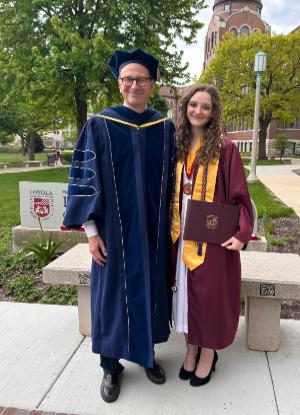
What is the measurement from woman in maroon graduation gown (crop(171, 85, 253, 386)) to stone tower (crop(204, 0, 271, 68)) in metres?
49.9

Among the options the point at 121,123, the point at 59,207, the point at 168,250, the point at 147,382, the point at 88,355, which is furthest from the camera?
the point at 59,207

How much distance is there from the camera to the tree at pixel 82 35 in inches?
537

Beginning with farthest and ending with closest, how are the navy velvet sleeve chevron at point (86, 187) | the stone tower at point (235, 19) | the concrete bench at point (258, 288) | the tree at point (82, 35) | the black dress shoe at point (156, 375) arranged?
Result: the stone tower at point (235, 19) → the tree at point (82, 35) → the concrete bench at point (258, 288) → the black dress shoe at point (156, 375) → the navy velvet sleeve chevron at point (86, 187)

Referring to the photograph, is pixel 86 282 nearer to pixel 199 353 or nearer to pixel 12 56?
pixel 199 353

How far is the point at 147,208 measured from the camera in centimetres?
238

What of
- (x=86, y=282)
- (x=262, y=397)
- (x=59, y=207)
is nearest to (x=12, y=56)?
(x=59, y=207)

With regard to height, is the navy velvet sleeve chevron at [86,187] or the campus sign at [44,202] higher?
the navy velvet sleeve chevron at [86,187]

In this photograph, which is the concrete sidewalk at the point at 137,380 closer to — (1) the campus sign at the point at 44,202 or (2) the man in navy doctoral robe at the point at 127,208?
(2) the man in navy doctoral robe at the point at 127,208

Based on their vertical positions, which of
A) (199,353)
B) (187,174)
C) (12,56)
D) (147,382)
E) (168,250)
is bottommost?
(147,382)

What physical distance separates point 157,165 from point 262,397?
66.0 inches

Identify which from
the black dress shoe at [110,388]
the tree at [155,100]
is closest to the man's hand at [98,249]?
the black dress shoe at [110,388]

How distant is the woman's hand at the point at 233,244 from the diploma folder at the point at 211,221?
0.02 metres

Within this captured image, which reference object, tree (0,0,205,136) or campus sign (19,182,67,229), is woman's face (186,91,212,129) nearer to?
campus sign (19,182,67,229)

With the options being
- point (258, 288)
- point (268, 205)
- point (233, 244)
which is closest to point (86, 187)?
point (233, 244)
